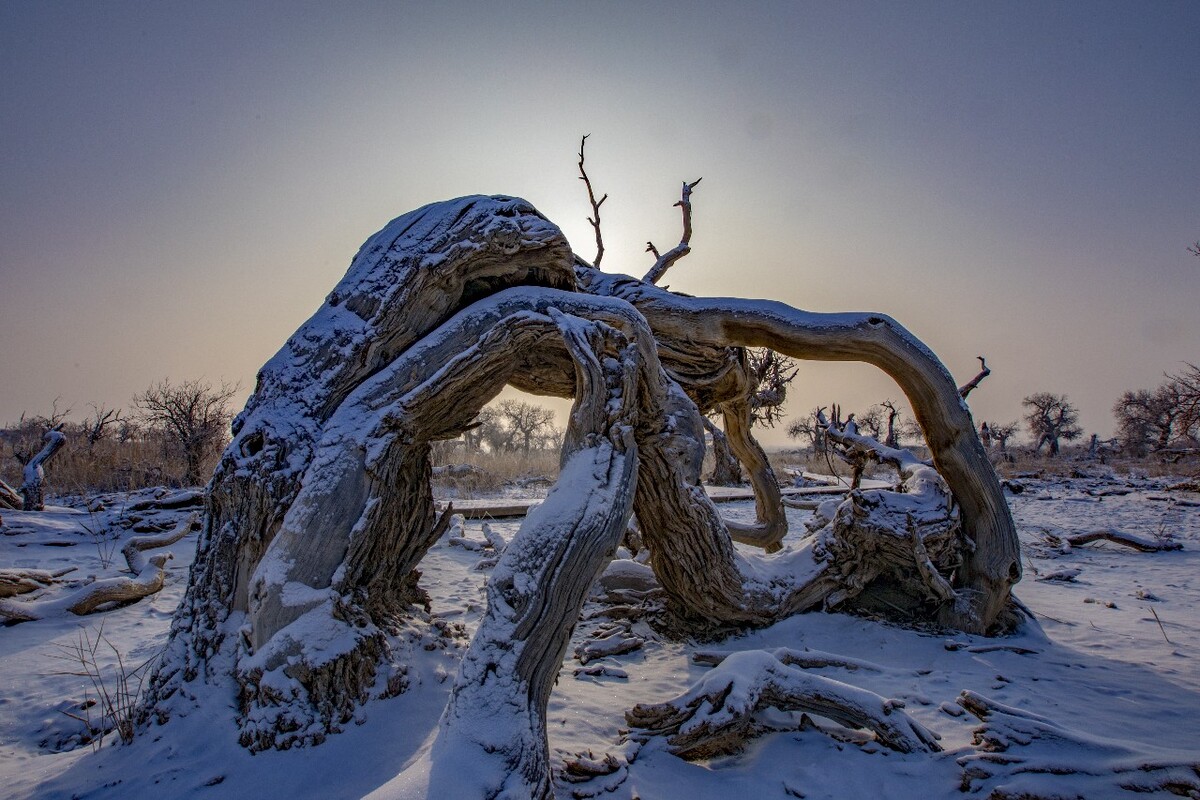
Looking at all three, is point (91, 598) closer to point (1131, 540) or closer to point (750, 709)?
point (750, 709)

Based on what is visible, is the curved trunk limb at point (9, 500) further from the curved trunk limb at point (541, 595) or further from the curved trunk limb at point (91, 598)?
the curved trunk limb at point (541, 595)

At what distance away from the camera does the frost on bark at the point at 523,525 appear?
224 centimetres

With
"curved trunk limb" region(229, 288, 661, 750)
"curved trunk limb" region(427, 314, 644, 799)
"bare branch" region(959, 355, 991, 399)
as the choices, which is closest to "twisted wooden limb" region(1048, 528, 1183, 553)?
"bare branch" region(959, 355, 991, 399)

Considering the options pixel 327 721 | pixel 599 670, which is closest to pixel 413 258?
pixel 327 721

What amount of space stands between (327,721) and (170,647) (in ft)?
3.20

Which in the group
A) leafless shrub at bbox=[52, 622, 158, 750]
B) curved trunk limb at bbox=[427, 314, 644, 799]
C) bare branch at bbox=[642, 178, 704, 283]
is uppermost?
bare branch at bbox=[642, 178, 704, 283]

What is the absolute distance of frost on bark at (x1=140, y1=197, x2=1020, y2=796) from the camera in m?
2.24

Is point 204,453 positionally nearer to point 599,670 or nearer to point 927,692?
point 599,670

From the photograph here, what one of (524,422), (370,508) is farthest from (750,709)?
(524,422)

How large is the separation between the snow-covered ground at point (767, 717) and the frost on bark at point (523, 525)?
7.6 inches

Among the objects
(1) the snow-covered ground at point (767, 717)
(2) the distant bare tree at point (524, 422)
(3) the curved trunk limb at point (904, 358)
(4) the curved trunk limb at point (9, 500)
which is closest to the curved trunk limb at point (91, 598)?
(1) the snow-covered ground at point (767, 717)

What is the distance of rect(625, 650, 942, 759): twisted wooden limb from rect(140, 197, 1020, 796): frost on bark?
0.74 m

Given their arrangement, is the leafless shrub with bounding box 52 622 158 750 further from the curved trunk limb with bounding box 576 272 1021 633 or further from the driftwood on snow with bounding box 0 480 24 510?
the driftwood on snow with bounding box 0 480 24 510

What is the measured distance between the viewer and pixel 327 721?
91.4 inches
